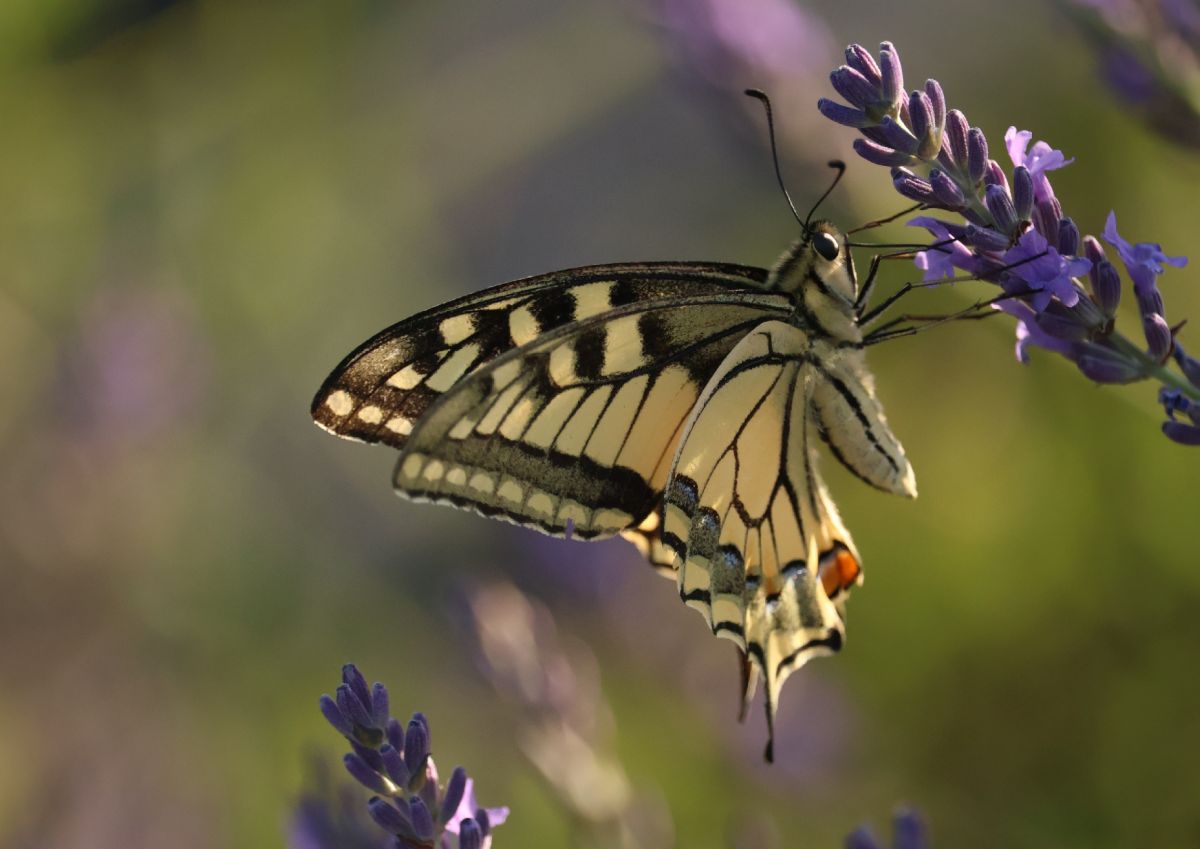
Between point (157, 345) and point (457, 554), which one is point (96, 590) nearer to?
point (157, 345)

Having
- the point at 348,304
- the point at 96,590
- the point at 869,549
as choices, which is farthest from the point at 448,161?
the point at 869,549

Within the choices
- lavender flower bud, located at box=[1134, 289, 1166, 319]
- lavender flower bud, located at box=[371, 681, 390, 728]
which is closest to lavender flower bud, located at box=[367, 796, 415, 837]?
lavender flower bud, located at box=[371, 681, 390, 728]

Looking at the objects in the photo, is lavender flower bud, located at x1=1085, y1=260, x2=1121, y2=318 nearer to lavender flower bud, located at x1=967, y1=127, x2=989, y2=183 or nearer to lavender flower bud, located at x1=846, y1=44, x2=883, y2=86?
lavender flower bud, located at x1=967, y1=127, x2=989, y2=183

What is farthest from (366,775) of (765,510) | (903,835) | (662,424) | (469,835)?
(765,510)

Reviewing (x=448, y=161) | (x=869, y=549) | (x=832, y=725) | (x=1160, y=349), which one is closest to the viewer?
(x=1160, y=349)

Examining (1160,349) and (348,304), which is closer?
(1160,349)

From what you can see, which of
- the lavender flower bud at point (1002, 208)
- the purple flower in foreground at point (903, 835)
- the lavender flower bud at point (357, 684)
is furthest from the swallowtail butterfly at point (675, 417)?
the lavender flower bud at point (1002, 208)

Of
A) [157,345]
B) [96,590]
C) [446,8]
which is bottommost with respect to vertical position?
[96,590]
